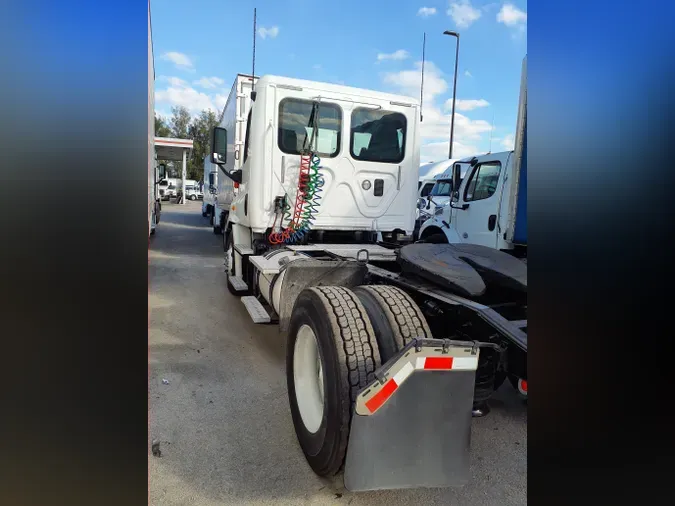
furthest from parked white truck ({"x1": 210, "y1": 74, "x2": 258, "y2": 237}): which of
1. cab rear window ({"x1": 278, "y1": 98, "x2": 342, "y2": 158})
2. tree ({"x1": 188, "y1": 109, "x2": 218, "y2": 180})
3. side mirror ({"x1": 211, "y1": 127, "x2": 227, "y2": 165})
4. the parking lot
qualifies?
tree ({"x1": 188, "y1": 109, "x2": 218, "y2": 180})

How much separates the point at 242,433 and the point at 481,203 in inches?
229

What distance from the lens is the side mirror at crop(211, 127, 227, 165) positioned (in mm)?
6238

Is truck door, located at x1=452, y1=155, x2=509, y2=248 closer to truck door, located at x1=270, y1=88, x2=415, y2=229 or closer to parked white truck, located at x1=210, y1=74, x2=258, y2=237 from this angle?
truck door, located at x1=270, y1=88, x2=415, y2=229

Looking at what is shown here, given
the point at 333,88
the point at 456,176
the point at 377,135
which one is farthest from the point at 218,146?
the point at 456,176

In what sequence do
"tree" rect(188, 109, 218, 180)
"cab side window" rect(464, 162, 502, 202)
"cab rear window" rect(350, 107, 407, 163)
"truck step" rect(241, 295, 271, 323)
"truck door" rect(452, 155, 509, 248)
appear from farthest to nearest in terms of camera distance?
"tree" rect(188, 109, 218, 180) → "cab side window" rect(464, 162, 502, 202) → "truck door" rect(452, 155, 509, 248) → "cab rear window" rect(350, 107, 407, 163) → "truck step" rect(241, 295, 271, 323)

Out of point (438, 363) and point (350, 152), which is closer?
point (438, 363)

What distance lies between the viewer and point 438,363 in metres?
2.02

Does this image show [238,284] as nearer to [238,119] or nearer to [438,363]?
[238,119]

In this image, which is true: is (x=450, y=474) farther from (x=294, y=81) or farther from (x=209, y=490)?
(x=294, y=81)

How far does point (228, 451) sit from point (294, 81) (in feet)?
13.9

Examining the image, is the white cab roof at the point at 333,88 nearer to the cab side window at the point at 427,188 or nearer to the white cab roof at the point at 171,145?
the cab side window at the point at 427,188
